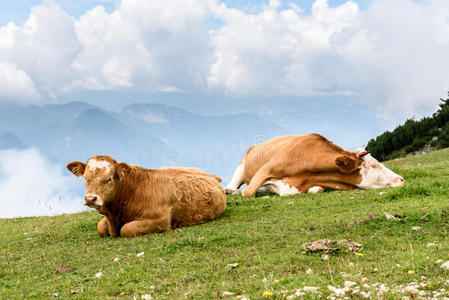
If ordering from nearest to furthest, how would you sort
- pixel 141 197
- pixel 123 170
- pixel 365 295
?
pixel 365 295
pixel 141 197
pixel 123 170

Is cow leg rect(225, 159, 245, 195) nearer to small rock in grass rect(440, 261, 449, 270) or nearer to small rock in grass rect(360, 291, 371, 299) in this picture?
small rock in grass rect(440, 261, 449, 270)

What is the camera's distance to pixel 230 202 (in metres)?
13.5

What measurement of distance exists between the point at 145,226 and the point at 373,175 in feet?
23.9

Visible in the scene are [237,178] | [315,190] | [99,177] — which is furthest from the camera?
[237,178]

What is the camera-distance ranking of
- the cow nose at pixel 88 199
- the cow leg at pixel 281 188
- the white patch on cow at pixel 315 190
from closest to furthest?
1. the cow nose at pixel 88 199
2. the white patch on cow at pixel 315 190
3. the cow leg at pixel 281 188

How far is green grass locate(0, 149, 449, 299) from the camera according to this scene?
5.39 m

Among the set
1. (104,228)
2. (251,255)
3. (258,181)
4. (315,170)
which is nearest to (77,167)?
(104,228)

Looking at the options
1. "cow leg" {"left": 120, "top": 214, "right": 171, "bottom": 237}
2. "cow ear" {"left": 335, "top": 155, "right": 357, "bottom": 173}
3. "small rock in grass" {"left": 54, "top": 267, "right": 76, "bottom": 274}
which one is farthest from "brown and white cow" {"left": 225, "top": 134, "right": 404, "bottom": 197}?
"small rock in grass" {"left": 54, "top": 267, "right": 76, "bottom": 274}

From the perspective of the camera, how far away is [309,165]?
14.1 metres

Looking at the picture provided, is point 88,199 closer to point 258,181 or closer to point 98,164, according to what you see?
point 98,164

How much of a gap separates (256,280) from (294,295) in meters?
0.96

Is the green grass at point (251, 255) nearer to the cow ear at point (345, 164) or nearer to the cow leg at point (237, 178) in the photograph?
the cow ear at point (345, 164)

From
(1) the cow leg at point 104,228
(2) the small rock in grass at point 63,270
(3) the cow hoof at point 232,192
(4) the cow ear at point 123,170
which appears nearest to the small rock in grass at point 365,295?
(2) the small rock in grass at point 63,270

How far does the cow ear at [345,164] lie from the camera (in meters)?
13.6
